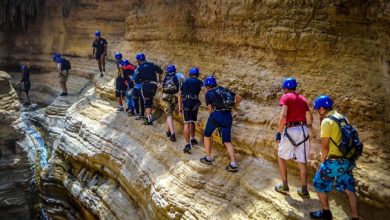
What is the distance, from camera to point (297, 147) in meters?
4.95

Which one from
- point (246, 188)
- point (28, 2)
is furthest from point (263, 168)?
point (28, 2)

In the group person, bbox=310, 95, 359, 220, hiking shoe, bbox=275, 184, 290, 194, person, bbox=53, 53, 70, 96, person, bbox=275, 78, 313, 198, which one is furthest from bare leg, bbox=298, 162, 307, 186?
person, bbox=53, 53, 70, 96

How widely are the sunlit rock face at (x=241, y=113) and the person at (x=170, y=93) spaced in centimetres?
32

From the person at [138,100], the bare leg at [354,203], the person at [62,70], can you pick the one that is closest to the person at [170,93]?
the person at [138,100]

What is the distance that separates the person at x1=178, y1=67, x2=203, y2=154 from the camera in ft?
21.9

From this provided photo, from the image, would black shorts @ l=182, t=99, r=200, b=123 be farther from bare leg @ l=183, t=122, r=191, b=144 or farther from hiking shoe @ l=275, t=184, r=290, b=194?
hiking shoe @ l=275, t=184, r=290, b=194

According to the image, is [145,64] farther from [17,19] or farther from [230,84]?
[17,19]

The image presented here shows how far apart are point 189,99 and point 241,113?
1030mm

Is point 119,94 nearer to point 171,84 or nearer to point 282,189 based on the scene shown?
point 171,84

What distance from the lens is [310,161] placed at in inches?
210

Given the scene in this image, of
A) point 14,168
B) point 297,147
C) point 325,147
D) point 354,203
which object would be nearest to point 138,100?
point 14,168

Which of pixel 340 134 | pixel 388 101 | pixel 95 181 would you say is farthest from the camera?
pixel 95 181

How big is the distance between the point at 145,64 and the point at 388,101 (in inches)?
194

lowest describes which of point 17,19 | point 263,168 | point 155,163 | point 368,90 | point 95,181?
point 95,181
